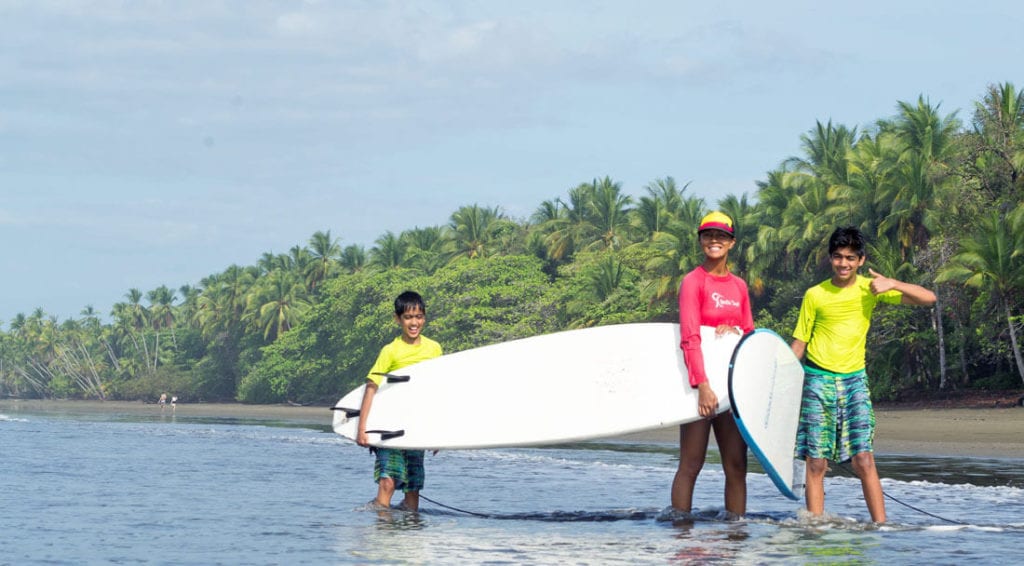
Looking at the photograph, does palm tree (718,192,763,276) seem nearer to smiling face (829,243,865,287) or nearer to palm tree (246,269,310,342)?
smiling face (829,243,865,287)

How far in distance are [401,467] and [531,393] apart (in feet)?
3.10

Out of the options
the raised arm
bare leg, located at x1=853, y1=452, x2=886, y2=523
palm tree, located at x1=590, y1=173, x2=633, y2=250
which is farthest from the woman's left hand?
palm tree, located at x1=590, y1=173, x2=633, y2=250

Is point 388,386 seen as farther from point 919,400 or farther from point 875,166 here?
point 875,166

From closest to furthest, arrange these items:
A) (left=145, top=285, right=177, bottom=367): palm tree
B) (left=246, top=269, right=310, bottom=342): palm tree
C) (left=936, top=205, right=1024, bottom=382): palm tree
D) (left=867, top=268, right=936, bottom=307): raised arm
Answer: (left=867, top=268, right=936, bottom=307): raised arm, (left=936, top=205, right=1024, bottom=382): palm tree, (left=246, top=269, right=310, bottom=342): palm tree, (left=145, top=285, right=177, bottom=367): palm tree

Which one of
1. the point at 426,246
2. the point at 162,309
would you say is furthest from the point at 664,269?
the point at 162,309

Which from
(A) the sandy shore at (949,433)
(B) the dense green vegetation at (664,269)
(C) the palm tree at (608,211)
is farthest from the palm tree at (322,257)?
(A) the sandy shore at (949,433)

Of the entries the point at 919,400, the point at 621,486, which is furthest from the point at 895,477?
the point at 919,400

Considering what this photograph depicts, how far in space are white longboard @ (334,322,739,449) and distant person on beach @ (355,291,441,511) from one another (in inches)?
3.0

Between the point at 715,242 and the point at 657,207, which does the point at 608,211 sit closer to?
the point at 657,207

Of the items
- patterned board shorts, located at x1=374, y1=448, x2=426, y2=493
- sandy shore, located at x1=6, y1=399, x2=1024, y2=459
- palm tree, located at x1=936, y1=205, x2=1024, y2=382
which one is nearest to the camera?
patterned board shorts, located at x1=374, y1=448, x2=426, y2=493

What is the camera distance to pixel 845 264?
5.76 m

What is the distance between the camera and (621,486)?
1023 cm

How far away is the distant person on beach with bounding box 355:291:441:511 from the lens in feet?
22.6

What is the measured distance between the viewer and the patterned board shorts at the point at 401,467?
7070 mm
